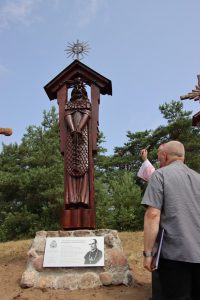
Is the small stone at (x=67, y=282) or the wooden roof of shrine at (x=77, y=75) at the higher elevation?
the wooden roof of shrine at (x=77, y=75)

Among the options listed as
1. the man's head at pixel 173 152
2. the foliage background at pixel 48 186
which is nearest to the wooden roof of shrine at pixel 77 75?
the man's head at pixel 173 152

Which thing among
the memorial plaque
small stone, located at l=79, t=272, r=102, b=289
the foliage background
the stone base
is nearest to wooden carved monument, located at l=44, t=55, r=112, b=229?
the memorial plaque

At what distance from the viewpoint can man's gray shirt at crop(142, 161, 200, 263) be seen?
288 centimetres

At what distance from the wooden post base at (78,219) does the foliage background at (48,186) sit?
36.5 feet

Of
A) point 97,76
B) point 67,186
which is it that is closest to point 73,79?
point 97,76

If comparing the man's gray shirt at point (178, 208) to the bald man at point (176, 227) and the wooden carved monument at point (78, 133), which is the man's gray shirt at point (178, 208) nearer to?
the bald man at point (176, 227)

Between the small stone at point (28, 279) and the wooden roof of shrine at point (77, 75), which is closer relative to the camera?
the small stone at point (28, 279)

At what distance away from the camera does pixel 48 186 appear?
58.6 feet

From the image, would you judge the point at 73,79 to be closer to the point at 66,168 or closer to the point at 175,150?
the point at 66,168

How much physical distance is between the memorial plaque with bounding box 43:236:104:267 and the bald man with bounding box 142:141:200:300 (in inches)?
103

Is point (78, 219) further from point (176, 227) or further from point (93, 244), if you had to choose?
point (176, 227)

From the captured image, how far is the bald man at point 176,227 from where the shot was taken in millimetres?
2848

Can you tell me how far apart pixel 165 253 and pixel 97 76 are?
4.67 metres

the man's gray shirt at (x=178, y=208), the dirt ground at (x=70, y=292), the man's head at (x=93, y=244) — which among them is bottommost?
the dirt ground at (x=70, y=292)
